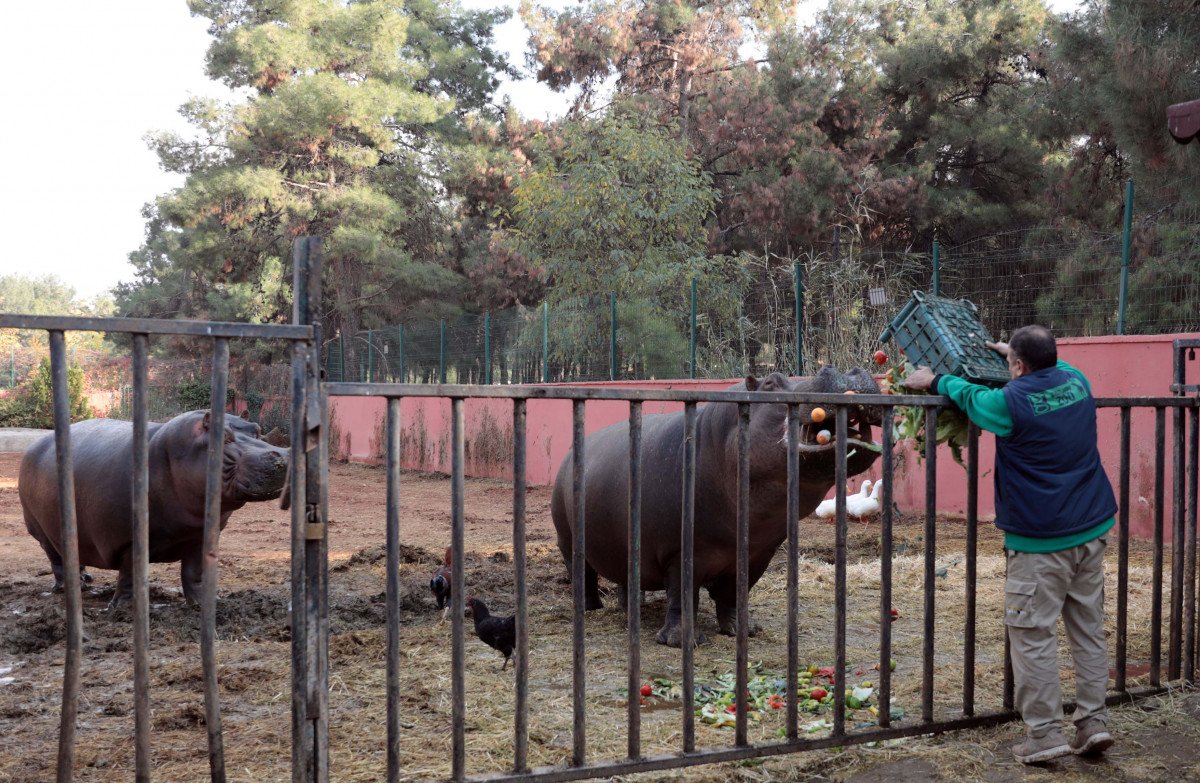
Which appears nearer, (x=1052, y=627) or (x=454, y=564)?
(x=454, y=564)

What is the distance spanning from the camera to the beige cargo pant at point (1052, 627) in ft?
12.1

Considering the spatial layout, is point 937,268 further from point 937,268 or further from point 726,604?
point 726,604

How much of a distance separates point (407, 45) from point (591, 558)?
27.4m

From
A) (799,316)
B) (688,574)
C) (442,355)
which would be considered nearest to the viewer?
(688,574)

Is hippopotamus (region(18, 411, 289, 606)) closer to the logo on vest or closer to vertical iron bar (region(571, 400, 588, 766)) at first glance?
vertical iron bar (region(571, 400, 588, 766))

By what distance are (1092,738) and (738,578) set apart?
1392mm

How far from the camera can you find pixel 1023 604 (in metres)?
3.74

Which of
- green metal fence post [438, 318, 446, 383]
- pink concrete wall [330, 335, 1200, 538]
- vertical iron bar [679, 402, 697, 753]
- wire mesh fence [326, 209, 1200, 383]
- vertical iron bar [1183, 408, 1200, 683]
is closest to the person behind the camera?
vertical iron bar [679, 402, 697, 753]

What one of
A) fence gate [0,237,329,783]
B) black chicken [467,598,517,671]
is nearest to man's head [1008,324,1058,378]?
fence gate [0,237,329,783]

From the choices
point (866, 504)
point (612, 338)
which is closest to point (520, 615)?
point (866, 504)

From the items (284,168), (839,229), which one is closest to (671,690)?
(839,229)

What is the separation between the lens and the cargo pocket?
146 inches

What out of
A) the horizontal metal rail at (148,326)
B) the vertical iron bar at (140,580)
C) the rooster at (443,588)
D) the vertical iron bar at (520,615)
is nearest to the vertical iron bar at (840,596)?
the vertical iron bar at (520,615)

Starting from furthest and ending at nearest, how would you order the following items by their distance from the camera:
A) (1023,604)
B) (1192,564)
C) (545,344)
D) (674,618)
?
(545,344), (674,618), (1192,564), (1023,604)
